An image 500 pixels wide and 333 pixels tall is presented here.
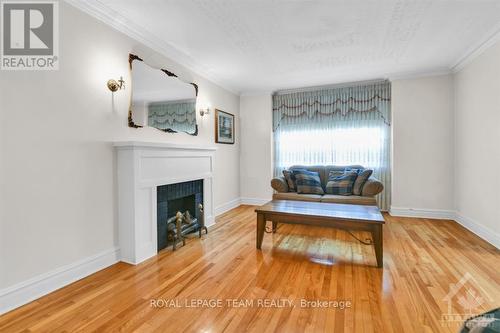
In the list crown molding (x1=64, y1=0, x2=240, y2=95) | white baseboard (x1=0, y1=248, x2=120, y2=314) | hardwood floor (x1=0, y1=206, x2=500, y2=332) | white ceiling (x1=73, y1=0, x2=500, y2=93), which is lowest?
hardwood floor (x1=0, y1=206, x2=500, y2=332)

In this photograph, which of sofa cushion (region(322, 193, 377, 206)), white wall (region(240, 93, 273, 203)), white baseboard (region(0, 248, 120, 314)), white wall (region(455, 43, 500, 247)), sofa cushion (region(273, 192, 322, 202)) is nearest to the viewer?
white baseboard (region(0, 248, 120, 314))

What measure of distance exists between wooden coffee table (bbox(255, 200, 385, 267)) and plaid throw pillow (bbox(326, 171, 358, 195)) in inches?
39.7

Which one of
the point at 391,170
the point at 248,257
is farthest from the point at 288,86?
the point at 248,257

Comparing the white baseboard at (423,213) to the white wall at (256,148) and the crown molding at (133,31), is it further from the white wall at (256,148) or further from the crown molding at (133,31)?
the crown molding at (133,31)

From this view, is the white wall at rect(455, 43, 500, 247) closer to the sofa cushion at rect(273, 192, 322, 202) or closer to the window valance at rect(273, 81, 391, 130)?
the window valance at rect(273, 81, 391, 130)

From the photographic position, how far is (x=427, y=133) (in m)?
3.98

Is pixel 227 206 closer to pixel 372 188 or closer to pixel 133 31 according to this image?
pixel 372 188

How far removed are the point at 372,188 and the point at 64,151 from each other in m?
3.85

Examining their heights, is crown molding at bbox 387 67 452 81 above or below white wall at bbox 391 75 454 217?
above

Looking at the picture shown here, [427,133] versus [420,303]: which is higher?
[427,133]

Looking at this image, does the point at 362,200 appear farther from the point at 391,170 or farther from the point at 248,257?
the point at 248,257

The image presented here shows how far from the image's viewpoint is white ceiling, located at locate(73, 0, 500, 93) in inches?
87.0

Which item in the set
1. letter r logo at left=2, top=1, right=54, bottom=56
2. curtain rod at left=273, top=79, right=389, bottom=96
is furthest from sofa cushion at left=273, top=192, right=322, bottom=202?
letter r logo at left=2, top=1, right=54, bottom=56

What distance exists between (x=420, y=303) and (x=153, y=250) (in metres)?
2.48
